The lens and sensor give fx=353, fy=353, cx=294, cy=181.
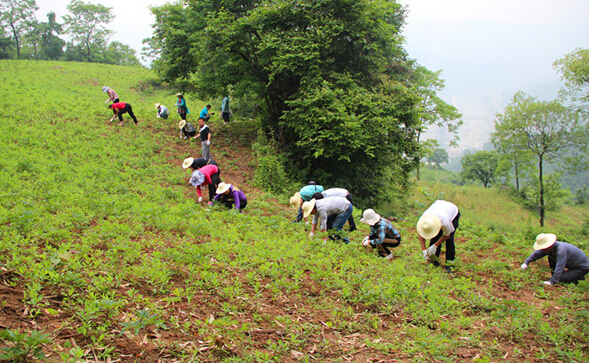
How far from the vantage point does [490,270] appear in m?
7.61

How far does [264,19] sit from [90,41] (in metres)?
63.5

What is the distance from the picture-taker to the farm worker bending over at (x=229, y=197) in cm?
917

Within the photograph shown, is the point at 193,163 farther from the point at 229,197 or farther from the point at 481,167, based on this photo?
the point at 481,167

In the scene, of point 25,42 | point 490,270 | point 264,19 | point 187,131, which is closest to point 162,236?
point 490,270

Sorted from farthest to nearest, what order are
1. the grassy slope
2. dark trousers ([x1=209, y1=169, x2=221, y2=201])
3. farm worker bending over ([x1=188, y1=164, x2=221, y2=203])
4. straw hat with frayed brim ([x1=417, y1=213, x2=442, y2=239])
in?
1. dark trousers ([x1=209, y1=169, x2=221, y2=201])
2. farm worker bending over ([x1=188, y1=164, x2=221, y2=203])
3. straw hat with frayed brim ([x1=417, y1=213, x2=442, y2=239])
4. the grassy slope

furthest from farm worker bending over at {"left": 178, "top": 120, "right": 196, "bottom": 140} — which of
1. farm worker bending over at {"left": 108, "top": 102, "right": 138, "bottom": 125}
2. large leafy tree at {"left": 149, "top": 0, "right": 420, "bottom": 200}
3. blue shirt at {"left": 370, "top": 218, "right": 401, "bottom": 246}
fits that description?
blue shirt at {"left": 370, "top": 218, "right": 401, "bottom": 246}

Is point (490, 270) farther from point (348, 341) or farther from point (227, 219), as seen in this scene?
point (227, 219)

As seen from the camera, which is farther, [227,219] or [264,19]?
[264,19]

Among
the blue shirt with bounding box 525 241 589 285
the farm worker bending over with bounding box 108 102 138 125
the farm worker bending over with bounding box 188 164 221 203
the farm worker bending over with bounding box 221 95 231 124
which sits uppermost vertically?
the farm worker bending over with bounding box 221 95 231 124

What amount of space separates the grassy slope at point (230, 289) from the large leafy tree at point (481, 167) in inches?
1369

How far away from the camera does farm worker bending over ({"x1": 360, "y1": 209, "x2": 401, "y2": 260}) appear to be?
24.2 feet

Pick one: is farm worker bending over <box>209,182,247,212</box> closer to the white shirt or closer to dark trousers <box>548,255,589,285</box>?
the white shirt

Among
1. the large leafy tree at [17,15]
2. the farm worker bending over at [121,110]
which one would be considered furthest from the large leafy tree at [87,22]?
the farm worker bending over at [121,110]

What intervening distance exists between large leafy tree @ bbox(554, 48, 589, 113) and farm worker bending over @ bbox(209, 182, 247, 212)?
22316mm
